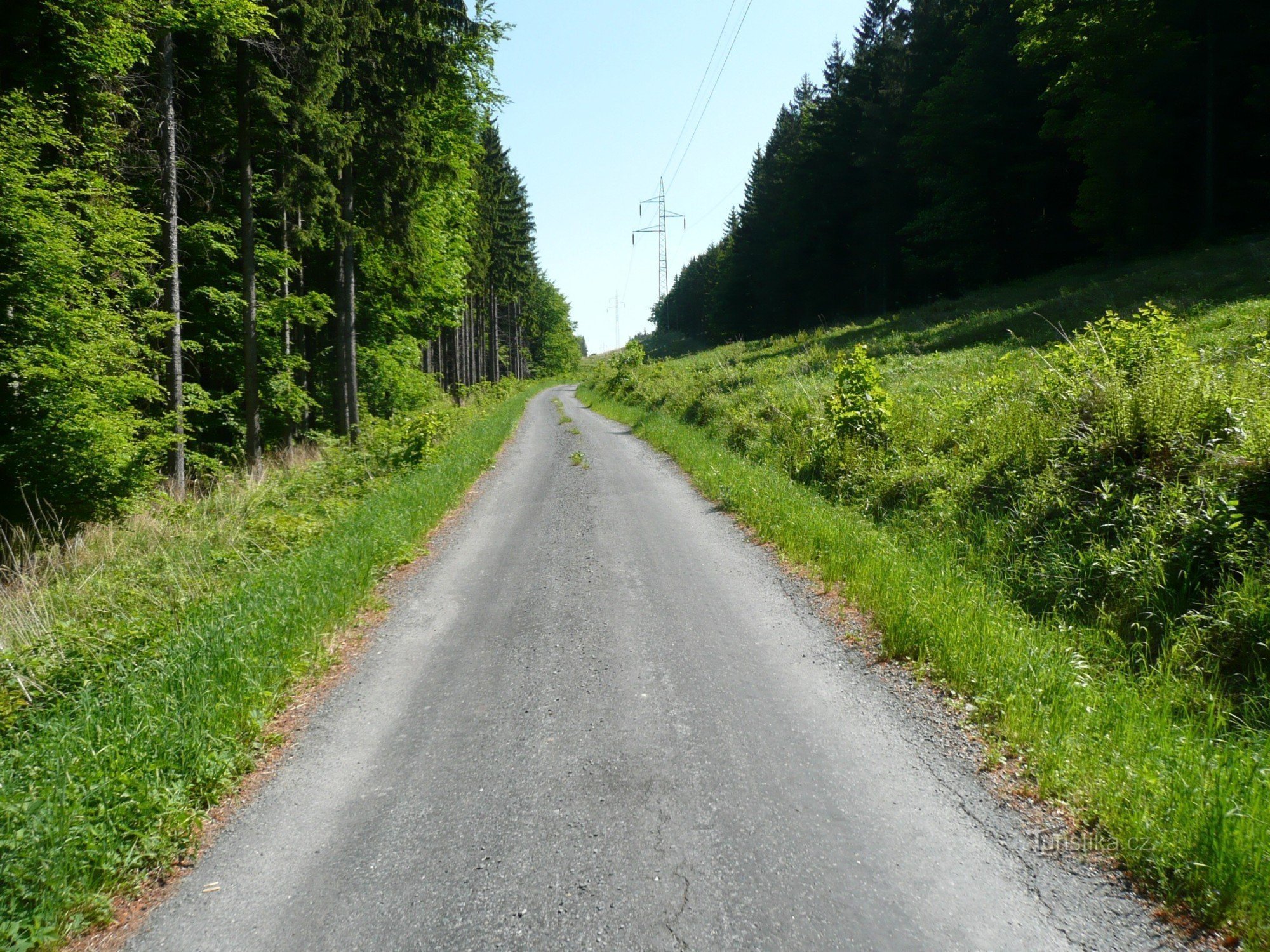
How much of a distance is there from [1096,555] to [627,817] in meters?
4.77

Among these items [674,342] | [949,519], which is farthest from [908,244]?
[674,342]

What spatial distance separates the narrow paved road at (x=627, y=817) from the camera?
2904 millimetres

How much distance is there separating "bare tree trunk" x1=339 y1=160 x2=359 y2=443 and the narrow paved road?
13857 mm

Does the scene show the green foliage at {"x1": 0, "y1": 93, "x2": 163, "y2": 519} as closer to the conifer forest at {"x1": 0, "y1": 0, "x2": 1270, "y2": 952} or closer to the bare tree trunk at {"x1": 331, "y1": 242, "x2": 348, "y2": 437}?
the conifer forest at {"x1": 0, "y1": 0, "x2": 1270, "y2": 952}

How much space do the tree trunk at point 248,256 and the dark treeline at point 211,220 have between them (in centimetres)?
5

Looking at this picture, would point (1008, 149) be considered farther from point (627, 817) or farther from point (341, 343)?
point (627, 817)

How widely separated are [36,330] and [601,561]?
30.6ft

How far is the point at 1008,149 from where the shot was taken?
34.8 metres

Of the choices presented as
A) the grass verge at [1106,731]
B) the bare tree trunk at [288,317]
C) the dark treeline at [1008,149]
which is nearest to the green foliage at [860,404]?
the grass verge at [1106,731]

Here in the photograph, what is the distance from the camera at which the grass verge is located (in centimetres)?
298

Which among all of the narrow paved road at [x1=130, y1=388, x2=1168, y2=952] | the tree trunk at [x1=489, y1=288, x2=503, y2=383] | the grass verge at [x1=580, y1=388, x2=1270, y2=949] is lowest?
the narrow paved road at [x1=130, y1=388, x2=1168, y2=952]

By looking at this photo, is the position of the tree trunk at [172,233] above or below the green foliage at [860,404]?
above

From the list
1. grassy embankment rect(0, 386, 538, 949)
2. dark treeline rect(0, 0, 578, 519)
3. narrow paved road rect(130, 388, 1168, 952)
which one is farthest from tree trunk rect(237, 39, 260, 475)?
narrow paved road rect(130, 388, 1168, 952)

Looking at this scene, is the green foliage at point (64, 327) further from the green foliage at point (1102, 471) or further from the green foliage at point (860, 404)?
the green foliage at point (860, 404)
